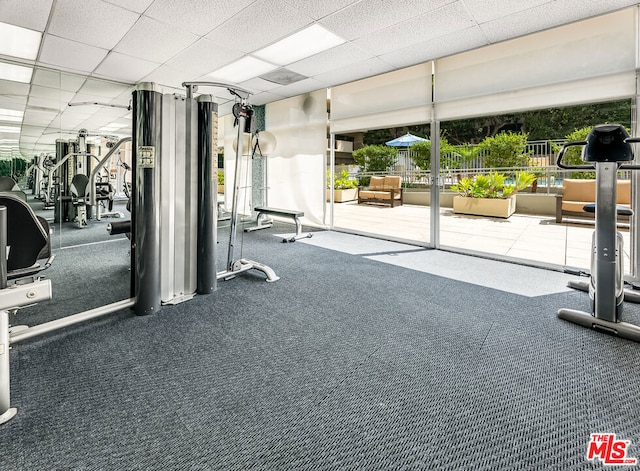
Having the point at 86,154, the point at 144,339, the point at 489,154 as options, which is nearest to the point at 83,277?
the point at 144,339

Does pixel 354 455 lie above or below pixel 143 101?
below

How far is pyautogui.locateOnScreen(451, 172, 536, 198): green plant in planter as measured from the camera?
24.5 ft

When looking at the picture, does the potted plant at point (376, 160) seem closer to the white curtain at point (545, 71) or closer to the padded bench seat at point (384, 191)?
the padded bench seat at point (384, 191)

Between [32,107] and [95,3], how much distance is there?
2016 millimetres

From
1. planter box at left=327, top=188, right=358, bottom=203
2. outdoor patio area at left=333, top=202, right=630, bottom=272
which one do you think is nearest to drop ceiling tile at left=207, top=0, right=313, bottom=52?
outdoor patio area at left=333, top=202, right=630, bottom=272

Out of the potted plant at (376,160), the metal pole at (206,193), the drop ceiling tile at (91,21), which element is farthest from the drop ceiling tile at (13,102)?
the potted plant at (376,160)

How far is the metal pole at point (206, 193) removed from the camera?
2848 millimetres

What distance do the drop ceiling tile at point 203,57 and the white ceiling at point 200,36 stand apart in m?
0.01

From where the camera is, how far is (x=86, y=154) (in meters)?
5.02

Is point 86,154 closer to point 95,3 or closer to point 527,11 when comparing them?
point 95,3

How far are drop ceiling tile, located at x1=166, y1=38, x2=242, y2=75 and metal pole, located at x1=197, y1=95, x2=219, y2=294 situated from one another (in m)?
1.66

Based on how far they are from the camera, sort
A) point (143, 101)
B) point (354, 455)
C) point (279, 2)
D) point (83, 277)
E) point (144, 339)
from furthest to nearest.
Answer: point (83, 277) → point (279, 2) → point (143, 101) → point (144, 339) → point (354, 455)

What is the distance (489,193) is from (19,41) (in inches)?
318

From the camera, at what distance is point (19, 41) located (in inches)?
149
